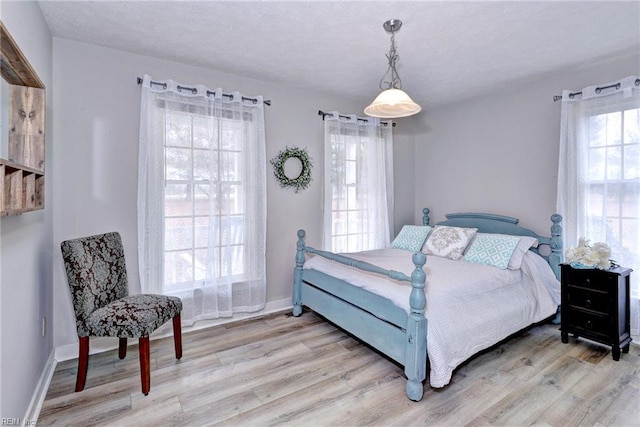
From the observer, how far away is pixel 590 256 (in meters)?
2.56

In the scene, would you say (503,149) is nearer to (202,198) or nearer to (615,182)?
(615,182)

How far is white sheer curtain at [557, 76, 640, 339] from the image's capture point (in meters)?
2.71

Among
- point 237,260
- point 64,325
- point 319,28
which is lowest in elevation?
point 64,325

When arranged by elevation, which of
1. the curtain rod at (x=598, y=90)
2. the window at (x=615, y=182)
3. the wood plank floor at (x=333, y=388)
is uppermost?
the curtain rod at (x=598, y=90)

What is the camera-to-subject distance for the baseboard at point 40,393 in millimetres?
1772

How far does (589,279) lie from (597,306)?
223 millimetres

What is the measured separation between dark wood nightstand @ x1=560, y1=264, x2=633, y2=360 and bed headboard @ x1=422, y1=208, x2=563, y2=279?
1.30ft

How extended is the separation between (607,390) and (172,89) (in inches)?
161

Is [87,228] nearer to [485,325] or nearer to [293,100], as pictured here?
[293,100]

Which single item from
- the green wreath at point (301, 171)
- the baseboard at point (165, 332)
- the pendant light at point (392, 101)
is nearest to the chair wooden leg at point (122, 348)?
the baseboard at point (165, 332)

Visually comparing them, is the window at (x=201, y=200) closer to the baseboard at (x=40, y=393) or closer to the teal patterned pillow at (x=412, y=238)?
the baseboard at (x=40, y=393)

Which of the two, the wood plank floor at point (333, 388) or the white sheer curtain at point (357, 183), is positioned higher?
the white sheer curtain at point (357, 183)

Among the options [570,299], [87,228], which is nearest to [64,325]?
[87,228]

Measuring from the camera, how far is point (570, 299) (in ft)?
8.94
